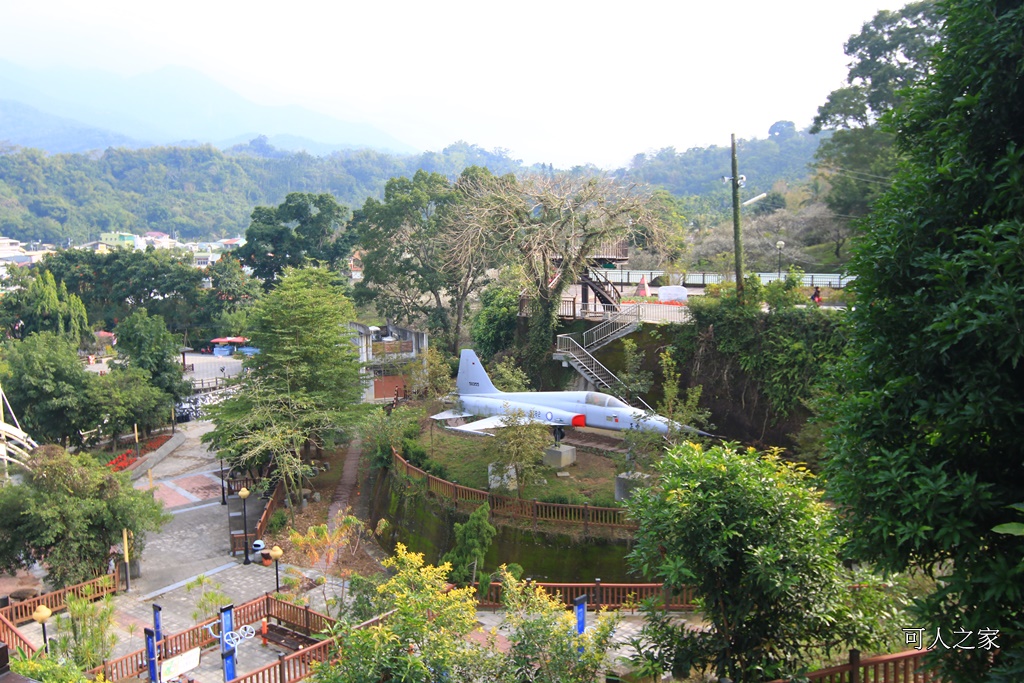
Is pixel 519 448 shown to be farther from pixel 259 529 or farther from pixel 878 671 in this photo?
pixel 878 671

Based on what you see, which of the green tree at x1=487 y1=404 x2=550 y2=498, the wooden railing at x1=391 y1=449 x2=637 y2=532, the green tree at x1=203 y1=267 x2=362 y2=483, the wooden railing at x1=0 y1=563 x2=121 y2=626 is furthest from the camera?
the green tree at x1=203 y1=267 x2=362 y2=483

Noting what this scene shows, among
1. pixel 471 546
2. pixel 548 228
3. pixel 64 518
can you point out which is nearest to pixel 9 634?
pixel 64 518

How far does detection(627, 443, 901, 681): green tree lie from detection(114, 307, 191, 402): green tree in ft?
98.5

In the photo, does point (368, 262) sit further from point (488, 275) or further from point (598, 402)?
point (598, 402)

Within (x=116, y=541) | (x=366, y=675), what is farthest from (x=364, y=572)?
(x=366, y=675)

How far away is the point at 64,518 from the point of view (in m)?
17.2

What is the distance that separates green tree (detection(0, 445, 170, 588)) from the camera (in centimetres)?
1705

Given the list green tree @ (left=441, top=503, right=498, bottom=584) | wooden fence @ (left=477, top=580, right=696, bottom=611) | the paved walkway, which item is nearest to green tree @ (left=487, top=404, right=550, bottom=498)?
green tree @ (left=441, top=503, right=498, bottom=584)

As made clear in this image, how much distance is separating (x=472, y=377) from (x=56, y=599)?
12.8 meters

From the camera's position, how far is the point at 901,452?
6.57m

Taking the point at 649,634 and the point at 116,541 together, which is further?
the point at 116,541

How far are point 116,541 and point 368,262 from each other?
75.5 ft

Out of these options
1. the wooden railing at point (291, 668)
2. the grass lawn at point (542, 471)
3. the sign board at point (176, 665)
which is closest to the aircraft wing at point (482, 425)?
the grass lawn at point (542, 471)

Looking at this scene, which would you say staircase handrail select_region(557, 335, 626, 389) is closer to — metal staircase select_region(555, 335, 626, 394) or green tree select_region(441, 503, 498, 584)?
Answer: metal staircase select_region(555, 335, 626, 394)
